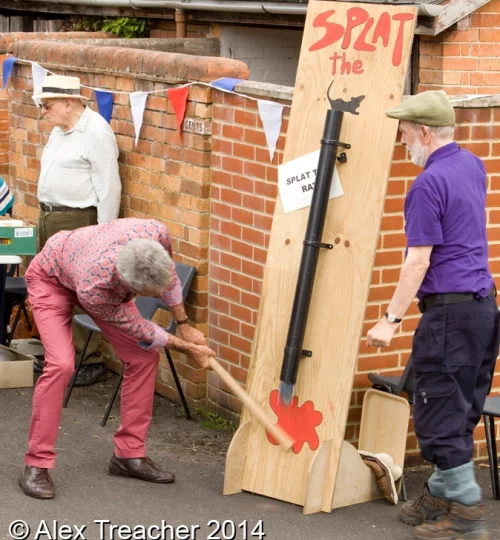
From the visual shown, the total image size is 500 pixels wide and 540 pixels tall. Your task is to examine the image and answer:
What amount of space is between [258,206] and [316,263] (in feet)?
3.83

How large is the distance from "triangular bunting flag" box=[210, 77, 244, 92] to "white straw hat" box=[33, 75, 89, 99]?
109 centimetres

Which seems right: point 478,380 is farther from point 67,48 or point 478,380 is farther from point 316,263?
point 67,48

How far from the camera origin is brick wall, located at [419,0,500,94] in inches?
347

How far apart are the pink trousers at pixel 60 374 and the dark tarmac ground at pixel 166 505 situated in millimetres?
226

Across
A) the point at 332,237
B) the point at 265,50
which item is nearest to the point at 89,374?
the point at 332,237

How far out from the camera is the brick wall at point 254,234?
20.7 feet

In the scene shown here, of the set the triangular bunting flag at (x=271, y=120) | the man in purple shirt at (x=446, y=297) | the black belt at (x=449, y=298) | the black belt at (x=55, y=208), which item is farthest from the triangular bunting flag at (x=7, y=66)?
the black belt at (x=449, y=298)

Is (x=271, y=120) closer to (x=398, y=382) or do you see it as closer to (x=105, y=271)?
(x=105, y=271)

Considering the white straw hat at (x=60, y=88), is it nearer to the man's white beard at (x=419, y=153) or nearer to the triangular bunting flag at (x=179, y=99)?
the triangular bunting flag at (x=179, y=99)

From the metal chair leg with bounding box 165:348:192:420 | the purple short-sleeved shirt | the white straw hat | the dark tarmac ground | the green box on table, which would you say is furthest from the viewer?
the green box on table

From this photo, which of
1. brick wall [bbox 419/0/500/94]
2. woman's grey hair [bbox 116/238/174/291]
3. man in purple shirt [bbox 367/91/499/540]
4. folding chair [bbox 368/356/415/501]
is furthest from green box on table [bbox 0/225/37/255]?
man in purple shirt [bbox 367/91/499/540]

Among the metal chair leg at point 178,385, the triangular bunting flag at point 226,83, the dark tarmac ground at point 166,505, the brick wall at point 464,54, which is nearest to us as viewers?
the dark tarmac ground at point 166,505

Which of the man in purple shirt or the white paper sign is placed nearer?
the man in purple shirt

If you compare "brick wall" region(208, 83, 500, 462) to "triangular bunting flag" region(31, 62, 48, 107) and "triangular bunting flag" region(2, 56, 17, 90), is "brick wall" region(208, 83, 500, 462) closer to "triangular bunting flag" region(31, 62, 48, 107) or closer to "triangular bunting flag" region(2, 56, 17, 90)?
"triangular bunting flag" region(31, 62, 48, 107)
